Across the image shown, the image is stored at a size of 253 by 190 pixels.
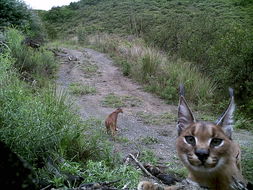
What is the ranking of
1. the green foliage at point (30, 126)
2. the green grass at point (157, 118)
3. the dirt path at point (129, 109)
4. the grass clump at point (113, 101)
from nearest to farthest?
1. the green foliage at point (30, 126)
2. the dirt path at point (129, 109)
3. the green grass at point (157, 118)
4. the grass clump at point (113, 101)

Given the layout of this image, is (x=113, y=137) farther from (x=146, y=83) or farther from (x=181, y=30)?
(x=181, y=30)

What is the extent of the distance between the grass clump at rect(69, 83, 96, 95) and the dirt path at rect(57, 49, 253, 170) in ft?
0.62

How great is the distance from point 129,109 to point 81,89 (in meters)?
2.25

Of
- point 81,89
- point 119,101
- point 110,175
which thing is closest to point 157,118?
point 119,101

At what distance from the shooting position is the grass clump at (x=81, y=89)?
11.3 metres

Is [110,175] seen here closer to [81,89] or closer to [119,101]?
[119,101]

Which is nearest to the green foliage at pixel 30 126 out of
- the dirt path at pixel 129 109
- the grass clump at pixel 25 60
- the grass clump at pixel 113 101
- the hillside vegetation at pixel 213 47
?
the dirt path at pixel 129 109

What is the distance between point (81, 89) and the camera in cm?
1149

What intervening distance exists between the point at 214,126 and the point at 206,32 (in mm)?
13243

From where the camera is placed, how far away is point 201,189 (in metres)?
2.05

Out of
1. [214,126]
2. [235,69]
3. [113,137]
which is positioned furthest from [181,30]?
[214,126]

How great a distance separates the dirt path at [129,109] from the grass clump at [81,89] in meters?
0.19

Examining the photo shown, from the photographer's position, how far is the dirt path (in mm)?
6926

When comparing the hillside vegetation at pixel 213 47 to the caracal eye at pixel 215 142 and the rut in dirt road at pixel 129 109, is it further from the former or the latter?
the caracal eye at pixel 215 142
